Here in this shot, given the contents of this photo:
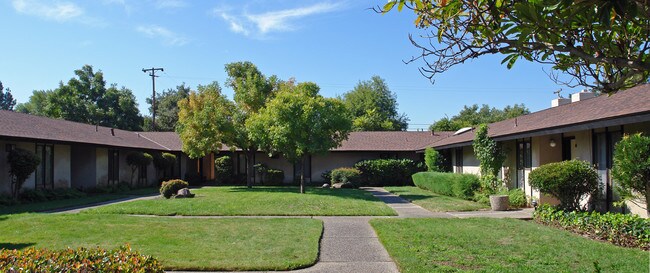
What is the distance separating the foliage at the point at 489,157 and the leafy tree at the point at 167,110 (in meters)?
46.7

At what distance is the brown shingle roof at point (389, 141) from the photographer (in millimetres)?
33594

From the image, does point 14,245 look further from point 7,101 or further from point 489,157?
point 7,101

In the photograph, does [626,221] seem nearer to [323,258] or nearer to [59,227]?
[323,258]

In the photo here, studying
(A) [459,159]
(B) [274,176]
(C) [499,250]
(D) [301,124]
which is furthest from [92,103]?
(C) [499,250]

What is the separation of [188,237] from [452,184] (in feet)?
44.5

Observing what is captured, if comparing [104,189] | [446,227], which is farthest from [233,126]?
[446,227]

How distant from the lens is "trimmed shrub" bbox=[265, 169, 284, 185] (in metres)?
31.9

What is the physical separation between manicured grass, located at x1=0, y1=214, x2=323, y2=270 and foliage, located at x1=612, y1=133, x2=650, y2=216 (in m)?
6.71

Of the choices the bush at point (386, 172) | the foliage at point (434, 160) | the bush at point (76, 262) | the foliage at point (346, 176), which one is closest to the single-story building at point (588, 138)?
the foliage at point (434, 160)

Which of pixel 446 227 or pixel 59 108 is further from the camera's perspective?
pixel 59 108

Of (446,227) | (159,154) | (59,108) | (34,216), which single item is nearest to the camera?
(446,227)

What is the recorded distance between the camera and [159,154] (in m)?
32.2

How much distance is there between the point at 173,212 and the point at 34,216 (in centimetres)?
386

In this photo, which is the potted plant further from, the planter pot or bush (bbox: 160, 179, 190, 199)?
bush (bbox: 160, 179, 190, 199)
